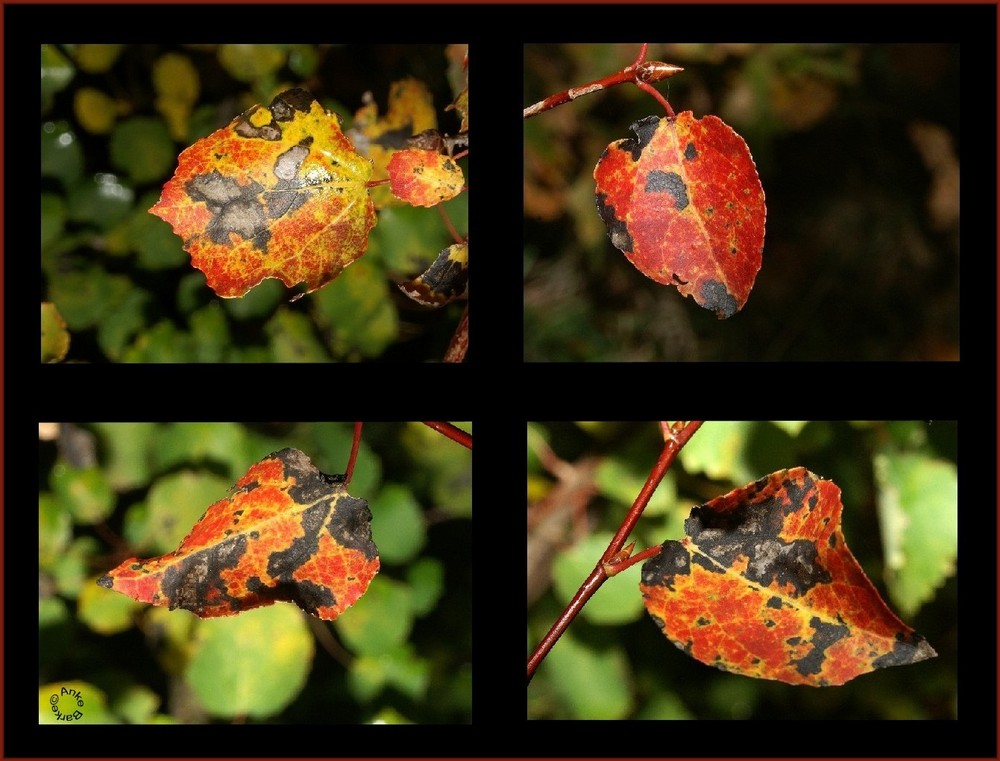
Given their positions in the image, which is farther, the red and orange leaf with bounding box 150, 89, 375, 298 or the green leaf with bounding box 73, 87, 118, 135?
the green leaf with bounding box 73, 87, 118, 135

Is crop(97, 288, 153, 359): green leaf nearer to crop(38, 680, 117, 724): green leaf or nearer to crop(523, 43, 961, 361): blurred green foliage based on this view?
crop(38, 680, 117, 724): green leaf

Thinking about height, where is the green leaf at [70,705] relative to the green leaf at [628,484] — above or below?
below

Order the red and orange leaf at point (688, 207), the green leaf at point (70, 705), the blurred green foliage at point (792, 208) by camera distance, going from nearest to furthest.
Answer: the red and orange leaf at point (688, 207)
the green leaf at point (70, 705)
the blurred green foliage at point (792, 208)

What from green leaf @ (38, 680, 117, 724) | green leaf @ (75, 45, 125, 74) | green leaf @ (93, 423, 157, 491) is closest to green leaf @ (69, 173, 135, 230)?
green leaf @ (75, 45, 125, 74)

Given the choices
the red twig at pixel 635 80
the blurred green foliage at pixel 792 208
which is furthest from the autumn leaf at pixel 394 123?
the blurred green foliage at pixel 792 208

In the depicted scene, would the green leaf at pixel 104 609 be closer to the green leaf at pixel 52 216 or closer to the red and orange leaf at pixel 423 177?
the green leaf at pixel 52 216

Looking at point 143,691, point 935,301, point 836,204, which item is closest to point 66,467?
point 143,691
